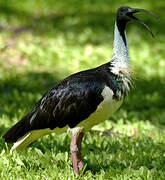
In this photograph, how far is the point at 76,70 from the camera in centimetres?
1052

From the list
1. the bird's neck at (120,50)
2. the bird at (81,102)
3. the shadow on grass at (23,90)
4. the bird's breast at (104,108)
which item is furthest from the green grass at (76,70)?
the bird's neck at (120,50)

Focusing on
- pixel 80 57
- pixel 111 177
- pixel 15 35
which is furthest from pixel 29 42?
pixel 111 177

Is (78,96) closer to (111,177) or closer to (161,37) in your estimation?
(111,177)

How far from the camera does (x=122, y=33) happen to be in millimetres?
5363

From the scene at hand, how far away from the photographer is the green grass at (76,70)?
5.20 m

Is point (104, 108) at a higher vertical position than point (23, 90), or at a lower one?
higher

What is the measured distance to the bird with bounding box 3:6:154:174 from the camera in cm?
503

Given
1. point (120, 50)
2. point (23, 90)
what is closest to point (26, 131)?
point (120, 50)

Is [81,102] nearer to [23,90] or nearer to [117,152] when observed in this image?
[117,152]

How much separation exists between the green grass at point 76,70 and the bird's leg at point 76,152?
10 cm

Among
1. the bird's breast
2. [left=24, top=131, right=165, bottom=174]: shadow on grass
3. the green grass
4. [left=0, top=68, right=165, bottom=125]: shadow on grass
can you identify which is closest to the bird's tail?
the green grass

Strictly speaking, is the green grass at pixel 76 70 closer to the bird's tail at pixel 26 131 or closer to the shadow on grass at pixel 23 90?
the shadow on grass at pixel 23 90

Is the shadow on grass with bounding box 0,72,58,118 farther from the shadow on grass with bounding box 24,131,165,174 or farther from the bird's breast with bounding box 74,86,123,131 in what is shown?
the bird's breast with bounding box 74,86,123,131

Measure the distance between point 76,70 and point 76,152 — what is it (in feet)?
18.0
